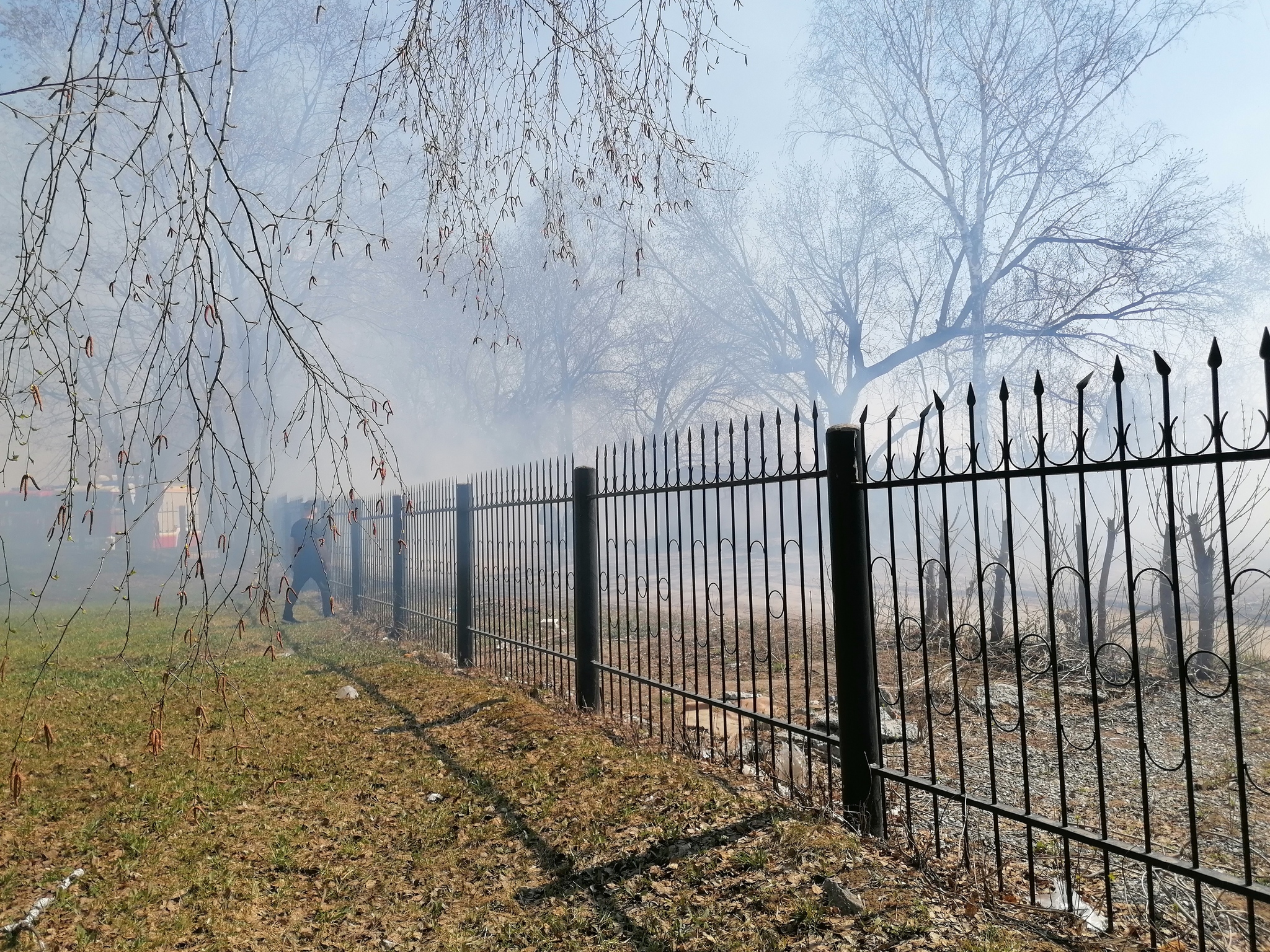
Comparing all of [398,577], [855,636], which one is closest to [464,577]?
[398,577]

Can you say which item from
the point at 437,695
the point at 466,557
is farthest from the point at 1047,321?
the point at 437,695

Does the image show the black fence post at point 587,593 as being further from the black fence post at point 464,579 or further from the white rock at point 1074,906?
the white rock at point 1074,906

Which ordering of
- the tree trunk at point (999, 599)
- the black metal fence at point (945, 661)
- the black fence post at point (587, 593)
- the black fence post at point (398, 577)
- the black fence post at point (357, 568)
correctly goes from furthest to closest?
the black fence post at point (357, 568) < the black fence post at point (398, 577) < the tree trunk at point (999, 599) < the black fence post at point (587, 593) < the black metal fence at point (945, 661)

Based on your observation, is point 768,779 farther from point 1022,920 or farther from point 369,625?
point 369,625

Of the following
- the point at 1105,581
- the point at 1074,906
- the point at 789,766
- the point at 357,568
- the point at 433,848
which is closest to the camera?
the point at 1074,906

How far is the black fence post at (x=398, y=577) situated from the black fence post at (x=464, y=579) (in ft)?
8.60

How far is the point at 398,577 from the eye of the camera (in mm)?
11961

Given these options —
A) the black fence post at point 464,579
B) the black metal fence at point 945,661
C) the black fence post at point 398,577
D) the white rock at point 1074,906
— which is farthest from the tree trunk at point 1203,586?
the black fence post at point 398,577

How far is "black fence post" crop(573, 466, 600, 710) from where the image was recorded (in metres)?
6.73

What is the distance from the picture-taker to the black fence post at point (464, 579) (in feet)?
30.1

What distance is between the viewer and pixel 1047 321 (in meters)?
16.6

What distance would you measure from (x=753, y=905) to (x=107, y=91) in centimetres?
371

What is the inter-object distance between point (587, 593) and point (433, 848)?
107 inches

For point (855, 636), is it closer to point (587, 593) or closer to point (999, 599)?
point (587, 593)
